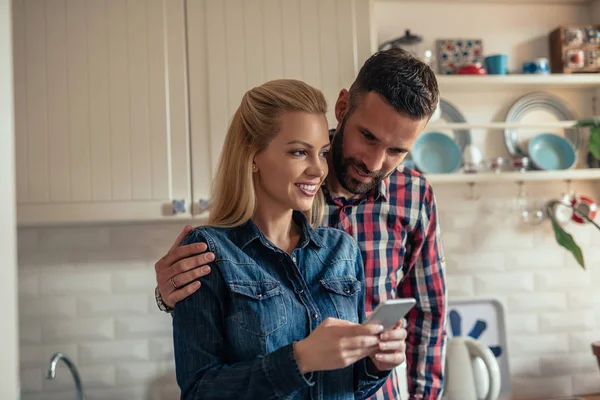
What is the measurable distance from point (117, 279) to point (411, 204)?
1.51 meters

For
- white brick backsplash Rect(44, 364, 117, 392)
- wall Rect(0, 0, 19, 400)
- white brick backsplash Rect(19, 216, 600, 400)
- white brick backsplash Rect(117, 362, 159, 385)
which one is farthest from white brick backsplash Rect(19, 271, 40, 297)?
wall Rect(0, 0, 19, 400)

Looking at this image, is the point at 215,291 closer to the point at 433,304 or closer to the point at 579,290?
the point at 433,304

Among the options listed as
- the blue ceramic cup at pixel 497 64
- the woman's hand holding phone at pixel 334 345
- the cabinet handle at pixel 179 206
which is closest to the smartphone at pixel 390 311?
the woman's hand holding phone at pixel 334 345

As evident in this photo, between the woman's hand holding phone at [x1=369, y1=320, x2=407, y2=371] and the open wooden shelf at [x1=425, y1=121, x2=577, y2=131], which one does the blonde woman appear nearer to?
the woman's hand holding phone at [x1=369, y1=320, x2=407, y2=371]

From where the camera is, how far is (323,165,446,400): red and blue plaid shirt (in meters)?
1.76

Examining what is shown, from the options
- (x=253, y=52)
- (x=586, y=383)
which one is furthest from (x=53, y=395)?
(x=586, y=383)

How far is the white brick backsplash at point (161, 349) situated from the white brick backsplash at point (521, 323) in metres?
1.48

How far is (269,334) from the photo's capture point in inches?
48.2

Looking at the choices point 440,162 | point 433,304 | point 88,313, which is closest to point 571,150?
point 440,162

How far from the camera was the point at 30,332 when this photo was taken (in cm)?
284

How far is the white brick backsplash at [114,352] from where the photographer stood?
9.39ft

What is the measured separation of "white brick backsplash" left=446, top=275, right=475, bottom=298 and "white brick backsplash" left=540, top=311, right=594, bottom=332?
0.36 metres

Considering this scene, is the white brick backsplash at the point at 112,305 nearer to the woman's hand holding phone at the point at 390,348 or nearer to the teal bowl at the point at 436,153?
the teal bowl at the point at 436,153

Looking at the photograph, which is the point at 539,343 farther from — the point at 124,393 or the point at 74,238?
the point at 74,238
